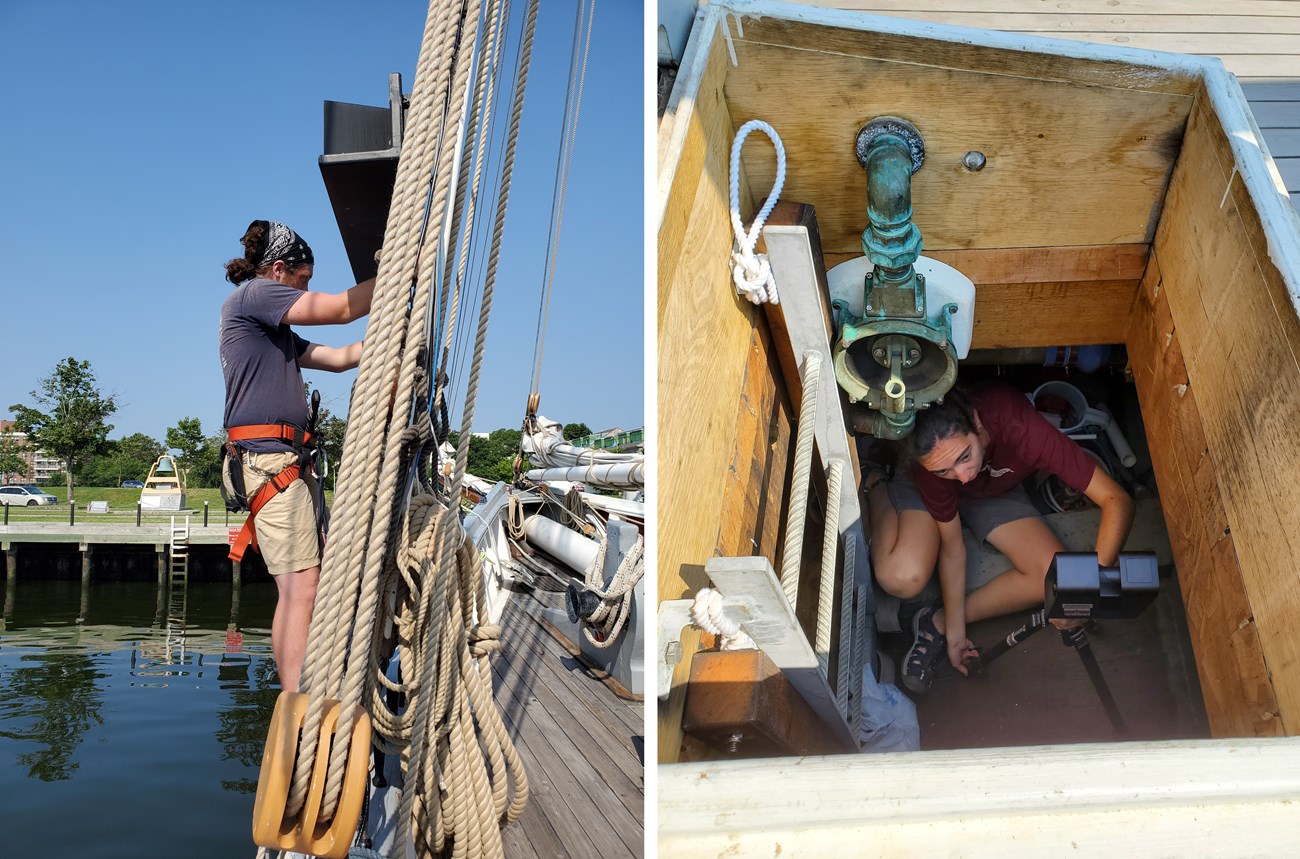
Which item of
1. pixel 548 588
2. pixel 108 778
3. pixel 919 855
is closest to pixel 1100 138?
pixel 919 855

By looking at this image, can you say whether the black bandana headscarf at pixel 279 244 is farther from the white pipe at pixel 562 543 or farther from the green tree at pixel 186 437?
the green tree at pixel 186 437

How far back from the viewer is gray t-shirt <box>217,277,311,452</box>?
2125 mm

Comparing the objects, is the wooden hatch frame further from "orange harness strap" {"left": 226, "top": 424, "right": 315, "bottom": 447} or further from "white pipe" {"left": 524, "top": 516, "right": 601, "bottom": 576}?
"white pipe" {"left": 524, "top": 516, "right": 601, "bottom": 576}

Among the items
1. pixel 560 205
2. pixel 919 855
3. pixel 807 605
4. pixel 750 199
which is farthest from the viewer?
pixel 560 205

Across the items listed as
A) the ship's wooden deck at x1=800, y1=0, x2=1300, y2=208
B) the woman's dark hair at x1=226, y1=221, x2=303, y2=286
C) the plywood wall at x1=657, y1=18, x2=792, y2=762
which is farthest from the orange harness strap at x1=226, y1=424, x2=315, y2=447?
the ship's wooden deck at x1=800, y1=0, x2=1300, y2=208

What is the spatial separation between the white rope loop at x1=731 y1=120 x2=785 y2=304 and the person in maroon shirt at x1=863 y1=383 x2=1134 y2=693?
1080 mm

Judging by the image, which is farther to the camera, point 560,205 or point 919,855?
point 560,205

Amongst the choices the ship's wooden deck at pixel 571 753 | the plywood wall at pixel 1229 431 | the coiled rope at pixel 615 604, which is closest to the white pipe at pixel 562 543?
the ship's wooden deck at pixel 571 753

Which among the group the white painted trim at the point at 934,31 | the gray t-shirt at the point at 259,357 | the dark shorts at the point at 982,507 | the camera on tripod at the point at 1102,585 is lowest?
the camera on tripod at the point at 1102,585

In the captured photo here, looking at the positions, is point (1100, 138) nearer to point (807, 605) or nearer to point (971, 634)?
point (807, 605)

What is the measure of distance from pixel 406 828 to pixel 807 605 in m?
1.61

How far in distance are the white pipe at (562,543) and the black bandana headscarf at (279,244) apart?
9.77 feet

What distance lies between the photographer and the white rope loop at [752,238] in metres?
2.20

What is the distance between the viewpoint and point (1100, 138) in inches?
92.1
